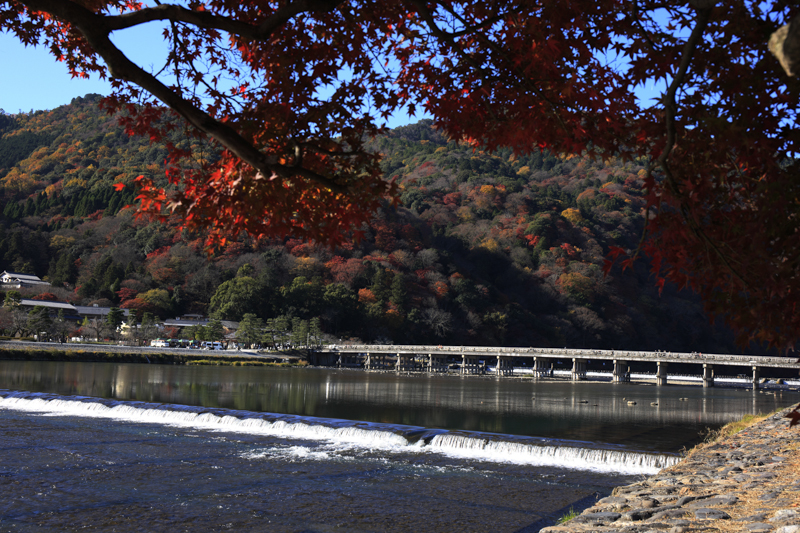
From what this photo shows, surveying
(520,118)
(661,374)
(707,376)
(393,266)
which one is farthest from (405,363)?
(520,118)

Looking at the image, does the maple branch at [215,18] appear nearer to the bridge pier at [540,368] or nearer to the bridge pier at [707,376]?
the bridge pier at [707,376]

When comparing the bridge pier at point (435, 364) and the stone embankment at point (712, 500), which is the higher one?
the stone embankment at point (712, 500)

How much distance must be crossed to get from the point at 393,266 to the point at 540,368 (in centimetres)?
2097

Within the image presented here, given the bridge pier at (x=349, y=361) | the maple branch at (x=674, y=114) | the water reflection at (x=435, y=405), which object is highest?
the maple branch at (x=674, y=114)

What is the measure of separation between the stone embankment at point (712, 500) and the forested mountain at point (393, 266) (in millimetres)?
49410

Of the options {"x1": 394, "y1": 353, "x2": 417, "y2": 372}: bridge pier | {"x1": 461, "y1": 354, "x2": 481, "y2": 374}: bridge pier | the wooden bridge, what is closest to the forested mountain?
{"x1": 394, "y1": 353, "x2": 417, "y2": 372}: bridge pier

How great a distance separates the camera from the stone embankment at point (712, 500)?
16.6 feet

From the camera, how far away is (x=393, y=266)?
70.3 m

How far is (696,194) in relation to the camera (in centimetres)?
342

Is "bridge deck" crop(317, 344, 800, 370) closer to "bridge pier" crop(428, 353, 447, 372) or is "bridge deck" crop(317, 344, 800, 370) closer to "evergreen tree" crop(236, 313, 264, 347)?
"bridge pier" crop(428, 353, 447, 372)

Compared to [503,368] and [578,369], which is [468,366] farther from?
[578,369]

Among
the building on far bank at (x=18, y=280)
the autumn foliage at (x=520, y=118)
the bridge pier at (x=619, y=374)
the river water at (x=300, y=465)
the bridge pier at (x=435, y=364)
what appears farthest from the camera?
the bridge pier at (x=435, y=364)

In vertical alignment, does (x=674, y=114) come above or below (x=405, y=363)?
above

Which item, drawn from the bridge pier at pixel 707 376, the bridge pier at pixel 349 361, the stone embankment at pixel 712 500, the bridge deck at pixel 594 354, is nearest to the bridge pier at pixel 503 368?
the bridge deck at pixel 594 354
